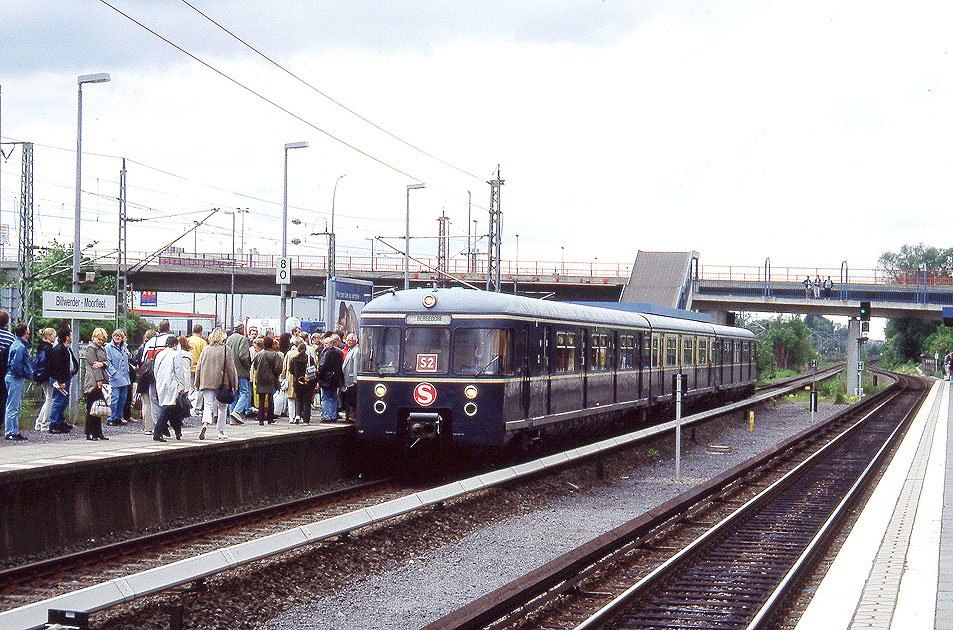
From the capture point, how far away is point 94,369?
1522cm

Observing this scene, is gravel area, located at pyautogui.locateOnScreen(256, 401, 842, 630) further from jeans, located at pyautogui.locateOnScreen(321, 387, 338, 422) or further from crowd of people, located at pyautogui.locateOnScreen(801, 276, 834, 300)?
crowd of people, located at pyautogui.locateOnScreen(801, 276, 834, 300)

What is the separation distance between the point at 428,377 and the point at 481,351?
0.89 metres

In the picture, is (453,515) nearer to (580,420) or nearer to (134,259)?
(580,420)

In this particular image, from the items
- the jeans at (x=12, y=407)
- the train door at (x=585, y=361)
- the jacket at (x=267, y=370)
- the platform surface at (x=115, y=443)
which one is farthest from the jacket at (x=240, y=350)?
the train door at (x=585, y=361)

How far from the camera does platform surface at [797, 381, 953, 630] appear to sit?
25.1ft

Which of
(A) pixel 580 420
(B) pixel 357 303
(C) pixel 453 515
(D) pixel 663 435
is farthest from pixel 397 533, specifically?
(D) pixel 663 435

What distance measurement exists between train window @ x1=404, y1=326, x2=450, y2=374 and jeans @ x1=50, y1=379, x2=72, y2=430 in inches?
204

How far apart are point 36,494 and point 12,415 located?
179 inches

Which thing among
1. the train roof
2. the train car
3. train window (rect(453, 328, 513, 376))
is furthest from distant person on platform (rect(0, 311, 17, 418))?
train window (rect(453, 328, 513, 376))

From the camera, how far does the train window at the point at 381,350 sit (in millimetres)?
16375

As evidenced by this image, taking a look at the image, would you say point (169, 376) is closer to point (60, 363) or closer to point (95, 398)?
point (95, 398)

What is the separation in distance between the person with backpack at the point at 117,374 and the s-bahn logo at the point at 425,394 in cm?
471

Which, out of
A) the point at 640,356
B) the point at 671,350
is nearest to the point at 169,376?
the point at 640,356

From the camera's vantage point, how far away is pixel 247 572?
980 centimetres
